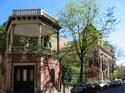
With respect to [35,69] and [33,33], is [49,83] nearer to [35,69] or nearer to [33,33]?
[35,69]

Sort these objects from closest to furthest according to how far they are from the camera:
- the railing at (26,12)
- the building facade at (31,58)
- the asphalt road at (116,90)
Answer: the asphalt road at (116,90) < the building facade at (31,58) < the railing at (26,12)

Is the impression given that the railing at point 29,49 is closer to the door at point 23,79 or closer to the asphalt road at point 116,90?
the door at point 23,79

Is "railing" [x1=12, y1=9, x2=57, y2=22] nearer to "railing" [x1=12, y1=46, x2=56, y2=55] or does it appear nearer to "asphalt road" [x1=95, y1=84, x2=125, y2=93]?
"railing" [x1=12, y1=46, x2=56, y2=55]

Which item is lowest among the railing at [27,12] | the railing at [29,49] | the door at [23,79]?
the door at [23,79]

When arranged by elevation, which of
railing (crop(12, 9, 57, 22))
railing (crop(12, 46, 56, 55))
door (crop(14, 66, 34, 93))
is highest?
railing (crop(12, 9, 57, 22))

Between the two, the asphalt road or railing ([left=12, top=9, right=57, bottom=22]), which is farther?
railing ([left=12, top=9, right=57, bottom=22])

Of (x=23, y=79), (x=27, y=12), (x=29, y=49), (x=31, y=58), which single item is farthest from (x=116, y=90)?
(x=27, y=12)

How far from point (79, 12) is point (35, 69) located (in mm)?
7796

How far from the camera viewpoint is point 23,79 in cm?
3916

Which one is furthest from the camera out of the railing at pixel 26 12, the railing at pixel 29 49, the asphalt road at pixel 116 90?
the railing at pixel 26 12

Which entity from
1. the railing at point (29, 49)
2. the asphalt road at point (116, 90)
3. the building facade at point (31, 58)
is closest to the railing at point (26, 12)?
the building facade at point (31, 58)

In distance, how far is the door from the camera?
38906 millimetres

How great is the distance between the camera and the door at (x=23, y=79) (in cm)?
3891

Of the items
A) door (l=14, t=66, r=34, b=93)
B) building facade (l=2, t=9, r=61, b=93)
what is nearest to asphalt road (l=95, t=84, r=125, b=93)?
building facade (l=2, t=9, r=61, b=93)
